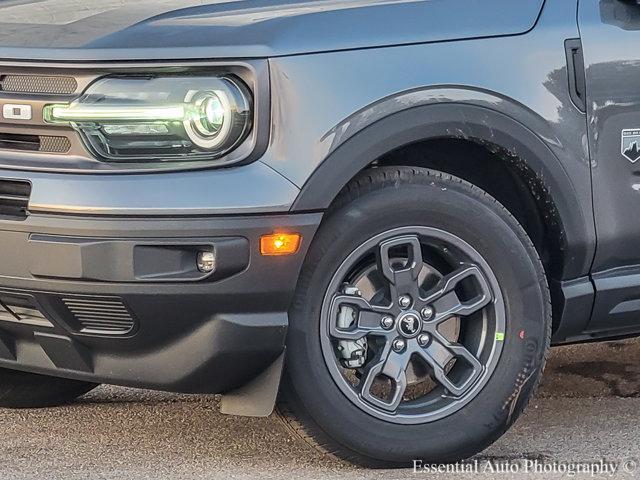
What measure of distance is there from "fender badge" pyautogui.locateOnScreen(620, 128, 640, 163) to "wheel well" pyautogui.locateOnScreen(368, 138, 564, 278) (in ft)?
0.89

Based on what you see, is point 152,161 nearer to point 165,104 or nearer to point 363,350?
point 165,104

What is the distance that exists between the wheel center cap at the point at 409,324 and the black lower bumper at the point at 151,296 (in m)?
0.38

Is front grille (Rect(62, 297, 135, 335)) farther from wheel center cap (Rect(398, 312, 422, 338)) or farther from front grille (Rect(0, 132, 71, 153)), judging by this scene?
wheel center cap (Rect(398, 312, 422, 338))

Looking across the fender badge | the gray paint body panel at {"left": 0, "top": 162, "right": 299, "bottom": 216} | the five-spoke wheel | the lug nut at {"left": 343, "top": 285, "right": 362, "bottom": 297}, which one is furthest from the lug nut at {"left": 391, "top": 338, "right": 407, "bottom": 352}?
the fender badge

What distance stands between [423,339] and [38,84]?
1.24m

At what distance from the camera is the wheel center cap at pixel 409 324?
11.3 ft


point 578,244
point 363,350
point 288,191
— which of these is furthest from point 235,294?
point 578,244

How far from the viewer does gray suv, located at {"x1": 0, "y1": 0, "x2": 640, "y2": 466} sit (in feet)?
10.2

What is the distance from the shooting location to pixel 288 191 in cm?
313

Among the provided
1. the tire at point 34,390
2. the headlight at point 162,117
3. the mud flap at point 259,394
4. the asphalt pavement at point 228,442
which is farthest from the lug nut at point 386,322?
the tire at point 34,390

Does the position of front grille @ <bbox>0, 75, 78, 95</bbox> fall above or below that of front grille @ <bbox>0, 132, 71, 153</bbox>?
above

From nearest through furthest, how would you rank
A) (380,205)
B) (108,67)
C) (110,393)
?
(108,67)
(380,205)
(110,393)

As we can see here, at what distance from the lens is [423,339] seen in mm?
3490

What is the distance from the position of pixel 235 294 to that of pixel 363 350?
501mm
